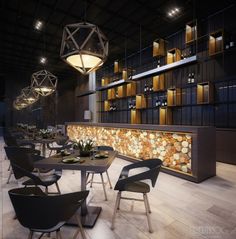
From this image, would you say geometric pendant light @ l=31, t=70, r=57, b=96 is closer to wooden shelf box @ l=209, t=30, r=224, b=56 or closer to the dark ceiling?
the dark ceiling

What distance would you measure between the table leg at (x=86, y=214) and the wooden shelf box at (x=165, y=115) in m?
4.60

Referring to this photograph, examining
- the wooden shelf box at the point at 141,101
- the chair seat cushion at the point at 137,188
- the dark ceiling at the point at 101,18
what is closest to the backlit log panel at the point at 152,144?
the chair seat cushion at the point at 137,188

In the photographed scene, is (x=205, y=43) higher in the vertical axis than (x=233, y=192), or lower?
higher

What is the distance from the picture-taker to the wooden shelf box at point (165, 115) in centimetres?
644

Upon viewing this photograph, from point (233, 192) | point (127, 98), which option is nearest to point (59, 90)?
point (127, 98)

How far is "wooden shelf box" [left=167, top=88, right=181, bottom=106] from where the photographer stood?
20.2ft

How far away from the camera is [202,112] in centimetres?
577

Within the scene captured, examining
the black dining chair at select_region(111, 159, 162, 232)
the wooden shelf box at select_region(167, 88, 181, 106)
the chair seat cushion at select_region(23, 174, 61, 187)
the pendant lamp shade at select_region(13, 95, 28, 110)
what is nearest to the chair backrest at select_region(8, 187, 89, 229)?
the black dining chair at select_region(111, 159, 162, 232)

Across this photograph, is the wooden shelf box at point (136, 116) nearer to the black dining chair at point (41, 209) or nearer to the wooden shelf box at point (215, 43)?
the wooden shelf box at point (215, 43)

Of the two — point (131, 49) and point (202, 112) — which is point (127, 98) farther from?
point (202, 112)

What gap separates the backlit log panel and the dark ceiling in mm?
3103

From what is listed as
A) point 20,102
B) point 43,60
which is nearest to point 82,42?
point 20,102

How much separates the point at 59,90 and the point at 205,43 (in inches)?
462

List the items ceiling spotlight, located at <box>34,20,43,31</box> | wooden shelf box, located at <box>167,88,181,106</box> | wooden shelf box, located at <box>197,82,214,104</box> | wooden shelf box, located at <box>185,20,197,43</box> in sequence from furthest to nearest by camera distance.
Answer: wooden shelf box, located at <box>167,88,181,106</box> → ceiling spotlight, located at <box>34,20,43,31</box> → wooden shelf box, located at <box>185,20,197,43</box> → wooden shelf box, located at <box>197,82,214,104</box>
